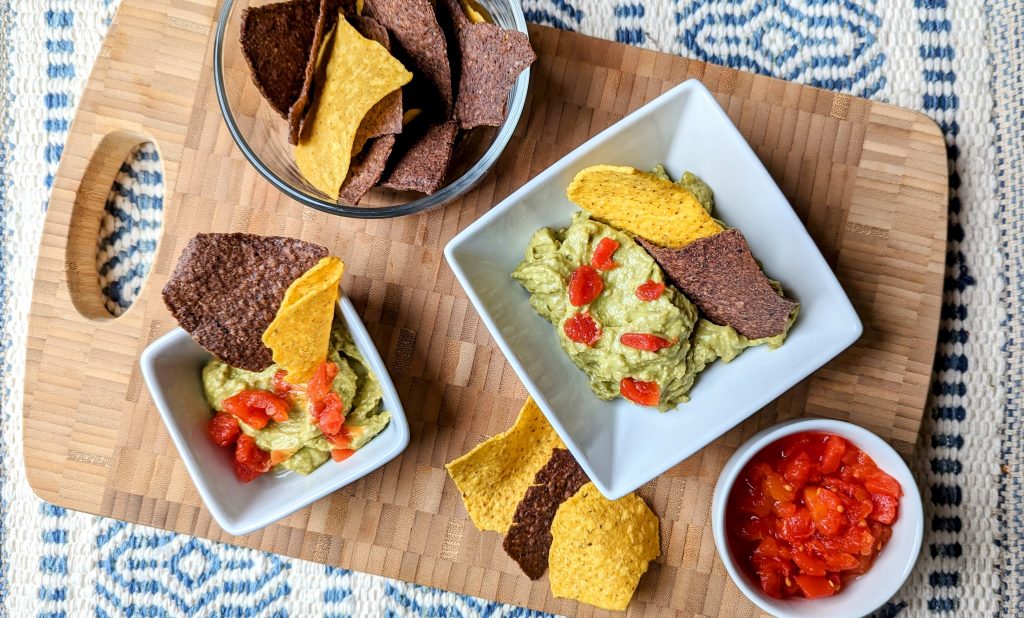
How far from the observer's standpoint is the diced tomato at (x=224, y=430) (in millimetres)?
1954

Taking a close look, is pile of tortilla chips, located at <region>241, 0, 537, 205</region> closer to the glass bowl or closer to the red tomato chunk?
the glass bowl

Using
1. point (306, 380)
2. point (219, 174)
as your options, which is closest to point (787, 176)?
point (306, 380)

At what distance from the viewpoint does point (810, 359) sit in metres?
1.84

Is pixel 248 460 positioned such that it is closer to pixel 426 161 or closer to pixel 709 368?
pixel 426 161

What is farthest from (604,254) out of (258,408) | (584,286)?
(258,408)

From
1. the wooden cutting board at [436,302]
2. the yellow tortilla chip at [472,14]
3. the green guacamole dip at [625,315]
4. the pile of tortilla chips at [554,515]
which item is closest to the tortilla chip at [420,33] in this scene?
the yellow tortilla chip at [472,14]

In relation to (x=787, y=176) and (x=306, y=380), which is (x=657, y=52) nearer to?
(x=787, y=176)

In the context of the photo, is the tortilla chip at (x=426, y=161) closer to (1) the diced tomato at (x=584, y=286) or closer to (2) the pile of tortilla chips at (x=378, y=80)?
(2) the pile of tortilla chips at (x=378, y=80)

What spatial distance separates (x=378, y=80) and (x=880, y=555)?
1657mm

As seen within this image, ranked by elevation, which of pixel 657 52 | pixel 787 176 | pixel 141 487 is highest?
pixel 657 52

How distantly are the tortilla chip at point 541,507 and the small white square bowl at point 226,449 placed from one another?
1.29 ft

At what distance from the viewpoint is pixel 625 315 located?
1.81 meters

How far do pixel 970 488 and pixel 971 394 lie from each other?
0.88ft

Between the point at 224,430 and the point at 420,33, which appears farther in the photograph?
the point at 224,430
